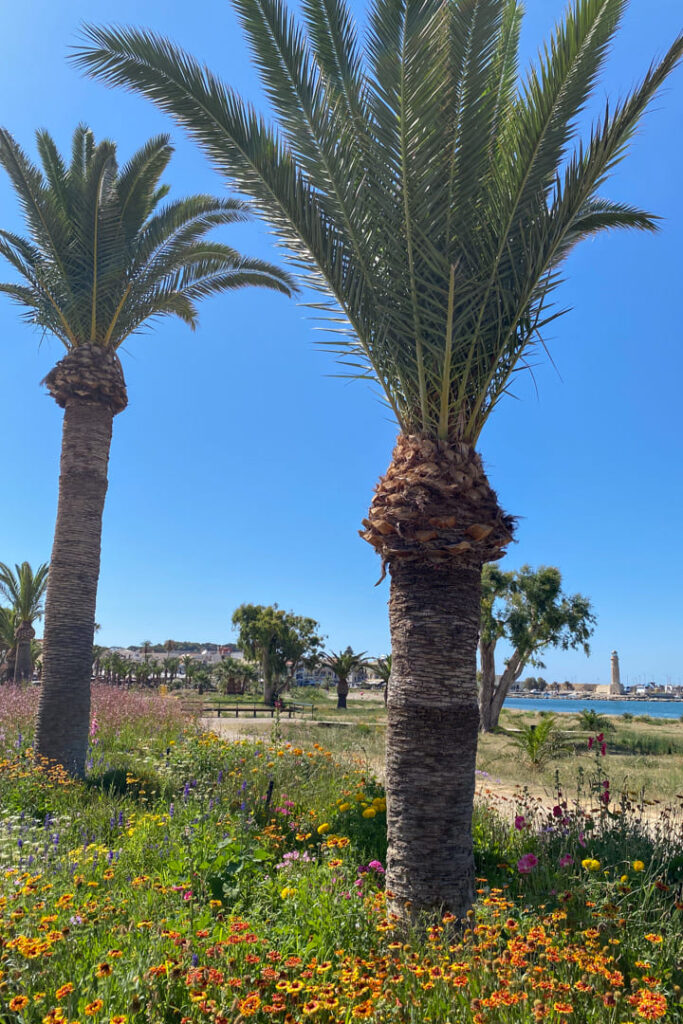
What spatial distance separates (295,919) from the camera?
3.47 metres

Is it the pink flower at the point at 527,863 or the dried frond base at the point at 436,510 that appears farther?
the dried frond base at the point at 436,510

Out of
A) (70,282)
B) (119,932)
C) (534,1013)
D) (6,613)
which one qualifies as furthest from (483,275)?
(6,613)

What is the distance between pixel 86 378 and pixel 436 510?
21.0 ft

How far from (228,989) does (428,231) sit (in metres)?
4.92

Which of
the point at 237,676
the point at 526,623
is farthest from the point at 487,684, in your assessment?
the point at 237,676

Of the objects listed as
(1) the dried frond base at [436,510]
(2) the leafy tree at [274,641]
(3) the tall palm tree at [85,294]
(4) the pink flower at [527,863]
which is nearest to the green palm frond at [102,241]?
(3) the tall palm tree at [85,294]

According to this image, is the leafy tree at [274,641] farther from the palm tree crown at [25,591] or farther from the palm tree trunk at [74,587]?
the palm tree trunk at [74,587]

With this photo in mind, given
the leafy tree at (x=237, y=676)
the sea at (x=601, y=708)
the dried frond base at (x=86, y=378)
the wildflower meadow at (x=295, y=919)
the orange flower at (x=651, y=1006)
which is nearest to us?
the orange flower at (x=651, y=1006)

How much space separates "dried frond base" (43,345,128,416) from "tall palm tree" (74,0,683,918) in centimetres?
413

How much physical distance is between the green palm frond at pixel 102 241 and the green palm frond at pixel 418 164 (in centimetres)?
407

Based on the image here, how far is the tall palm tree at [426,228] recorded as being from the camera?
431 centimetres

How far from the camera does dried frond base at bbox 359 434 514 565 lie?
178 inches

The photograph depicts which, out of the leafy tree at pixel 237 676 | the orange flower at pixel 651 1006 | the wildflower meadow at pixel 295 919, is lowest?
the leafy tree at pixel 237 676

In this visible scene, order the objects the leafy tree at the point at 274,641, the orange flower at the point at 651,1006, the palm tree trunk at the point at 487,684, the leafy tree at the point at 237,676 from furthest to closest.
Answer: the leafy tree at the point at 237,676
the leafy tree at the point at 274,641
the palm tree trunk at the point at 487,684
the orange flower at the point at 651,1006
